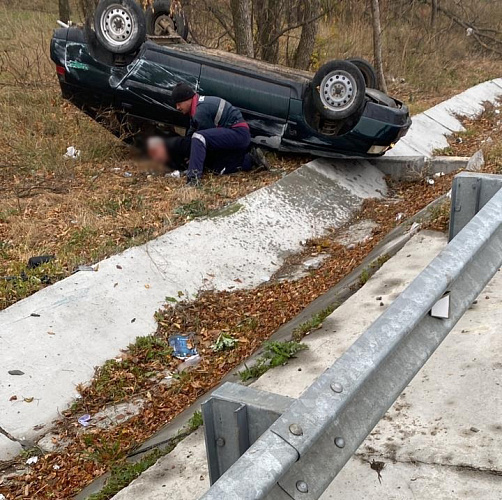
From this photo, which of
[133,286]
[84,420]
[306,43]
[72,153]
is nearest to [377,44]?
[306,43]

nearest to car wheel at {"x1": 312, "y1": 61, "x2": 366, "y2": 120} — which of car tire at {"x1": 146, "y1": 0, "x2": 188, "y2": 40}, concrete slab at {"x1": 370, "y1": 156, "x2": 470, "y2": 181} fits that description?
concrete slab at {"x1": 370, "y1": 156, "x2": 470, "y2": 181}

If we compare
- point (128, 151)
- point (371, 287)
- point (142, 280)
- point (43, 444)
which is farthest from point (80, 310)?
point (128, 151)

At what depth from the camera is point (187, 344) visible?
16.8 ft

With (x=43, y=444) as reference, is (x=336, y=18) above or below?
above

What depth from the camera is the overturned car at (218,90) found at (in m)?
7.87

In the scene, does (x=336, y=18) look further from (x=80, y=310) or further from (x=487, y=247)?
(x=487, y=247)

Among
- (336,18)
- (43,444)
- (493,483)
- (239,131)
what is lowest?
(43,444)

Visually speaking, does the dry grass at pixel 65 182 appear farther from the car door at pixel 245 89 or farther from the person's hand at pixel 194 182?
the car door at pixel 245 89

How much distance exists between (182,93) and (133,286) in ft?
9.72

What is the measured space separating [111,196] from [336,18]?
10.3m

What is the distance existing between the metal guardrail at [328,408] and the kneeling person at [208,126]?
557cm

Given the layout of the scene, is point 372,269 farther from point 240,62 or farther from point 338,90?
point 240,62

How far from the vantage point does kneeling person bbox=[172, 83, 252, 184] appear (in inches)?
300

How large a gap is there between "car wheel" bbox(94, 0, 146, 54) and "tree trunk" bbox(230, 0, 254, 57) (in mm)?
3469
